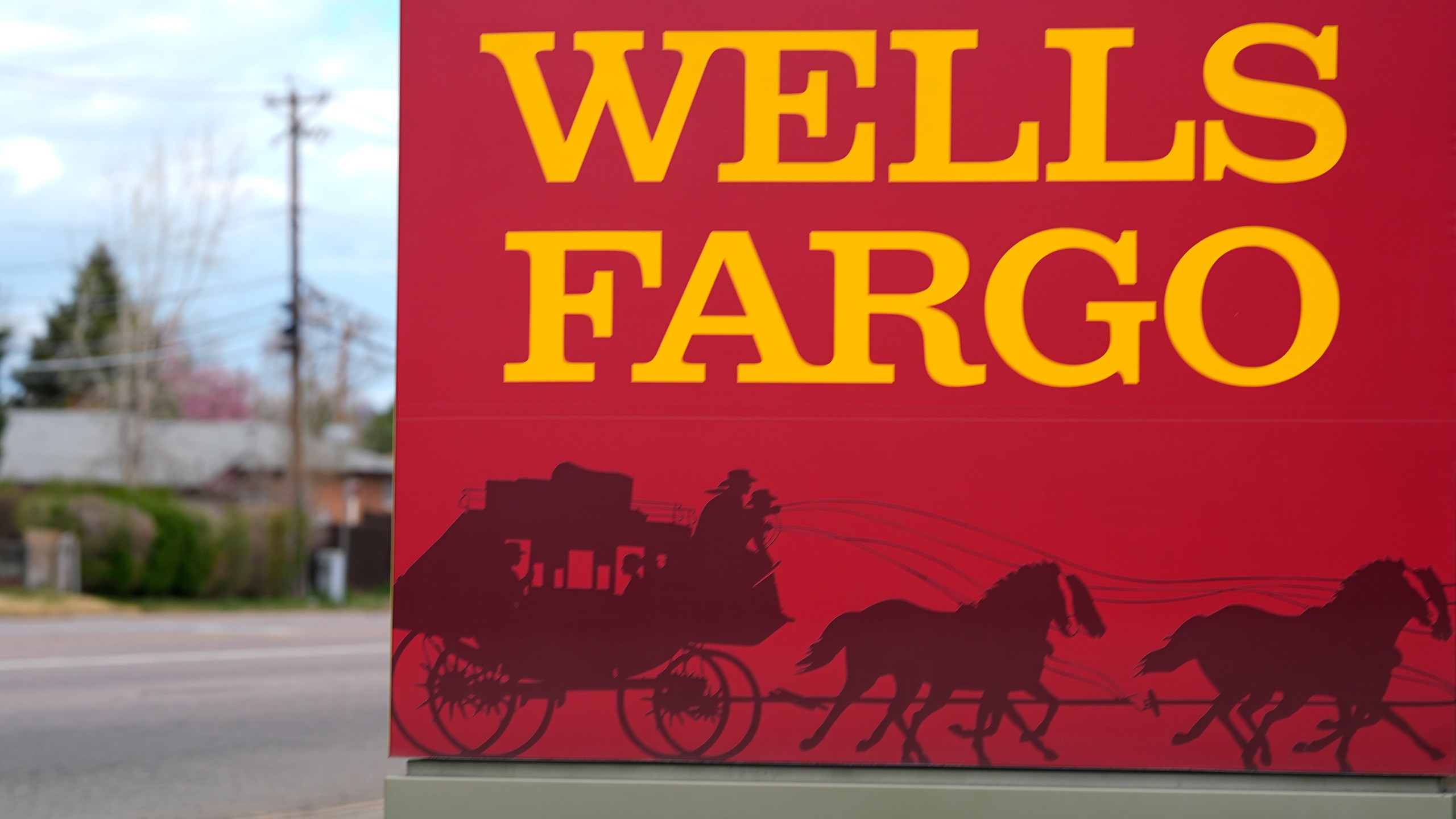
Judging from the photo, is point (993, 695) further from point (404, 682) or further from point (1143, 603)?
point (404, 682)

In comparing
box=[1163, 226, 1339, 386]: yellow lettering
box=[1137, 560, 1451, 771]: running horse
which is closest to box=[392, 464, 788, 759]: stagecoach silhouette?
box=[1137, 560, 1451, 771]: running horse

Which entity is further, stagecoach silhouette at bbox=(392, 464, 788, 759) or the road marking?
the road marking

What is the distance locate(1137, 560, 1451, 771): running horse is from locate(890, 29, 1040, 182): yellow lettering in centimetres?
120

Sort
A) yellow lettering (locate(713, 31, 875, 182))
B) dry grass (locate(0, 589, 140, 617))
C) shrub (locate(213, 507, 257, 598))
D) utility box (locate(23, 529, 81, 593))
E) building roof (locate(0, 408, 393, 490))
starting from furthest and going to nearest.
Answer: building roof (locate(0, 408, 393, 490)) → shrub (locate(213, 507, 257, 598)) → utility box (locate(23, 529, 81, 593)) → dry grass (locate(0, 589, 140, 617)) → yellow lettering (locate(713, 31, 875, 182))

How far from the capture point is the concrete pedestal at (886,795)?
3.06m

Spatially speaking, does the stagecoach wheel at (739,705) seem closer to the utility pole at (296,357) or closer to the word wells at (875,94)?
the word wells at (875,94)

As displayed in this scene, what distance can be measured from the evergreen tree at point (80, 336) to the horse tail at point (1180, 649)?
4140 centimetres

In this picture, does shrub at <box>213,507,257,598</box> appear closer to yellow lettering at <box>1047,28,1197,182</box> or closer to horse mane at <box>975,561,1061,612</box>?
horse mane at <box>975,561,1061,612</box>

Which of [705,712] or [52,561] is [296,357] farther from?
[705,712]

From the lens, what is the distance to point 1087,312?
3139mm

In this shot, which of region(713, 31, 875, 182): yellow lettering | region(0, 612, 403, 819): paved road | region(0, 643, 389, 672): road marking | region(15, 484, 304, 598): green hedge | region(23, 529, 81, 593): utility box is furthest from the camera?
region(15, 484, 304, 598): green hedge

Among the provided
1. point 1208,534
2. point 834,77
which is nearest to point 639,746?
point 1208,534

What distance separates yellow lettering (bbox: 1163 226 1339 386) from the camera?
3.12 m

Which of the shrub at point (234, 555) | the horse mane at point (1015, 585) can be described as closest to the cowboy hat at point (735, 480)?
the horse mane at point (1015, 585)
